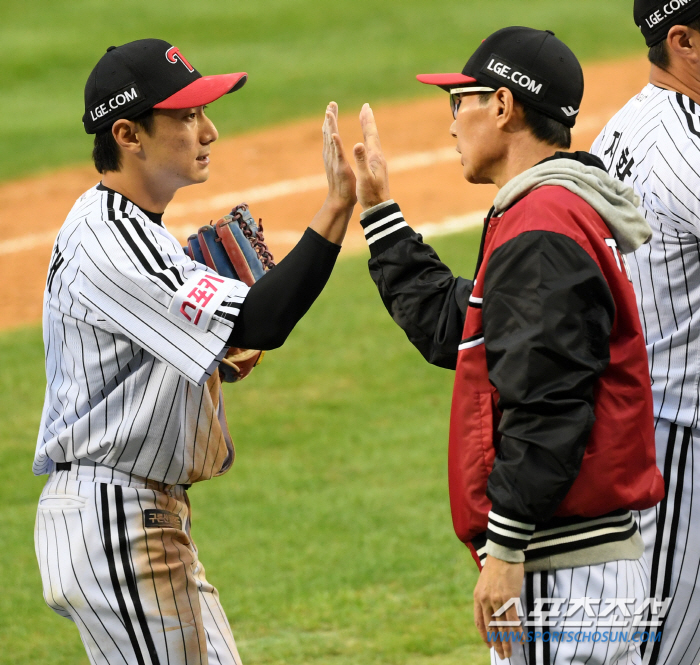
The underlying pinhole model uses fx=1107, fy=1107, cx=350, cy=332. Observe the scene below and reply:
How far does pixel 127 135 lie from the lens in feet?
10.5

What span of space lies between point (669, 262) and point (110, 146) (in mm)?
1683

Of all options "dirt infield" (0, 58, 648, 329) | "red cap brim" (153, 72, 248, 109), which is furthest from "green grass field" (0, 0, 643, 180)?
"red cap brim" (153, 72, 248, 109)

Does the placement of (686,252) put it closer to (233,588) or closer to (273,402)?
(233,588)

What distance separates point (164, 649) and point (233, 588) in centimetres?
238

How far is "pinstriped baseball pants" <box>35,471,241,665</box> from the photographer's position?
3.05m

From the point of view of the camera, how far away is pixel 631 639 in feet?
8.89

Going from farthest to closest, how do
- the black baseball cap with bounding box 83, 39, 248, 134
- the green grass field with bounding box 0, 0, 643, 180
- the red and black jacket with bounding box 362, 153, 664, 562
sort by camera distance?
the green grass field with bounding box 0, 0, 643, 180 → the black baseball cap with bounding box 83, 39, 248, 134 → the red and black jacket with bounding box 362, 153, 664, 562

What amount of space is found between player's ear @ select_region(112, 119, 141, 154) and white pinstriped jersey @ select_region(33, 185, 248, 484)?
0.47 ft

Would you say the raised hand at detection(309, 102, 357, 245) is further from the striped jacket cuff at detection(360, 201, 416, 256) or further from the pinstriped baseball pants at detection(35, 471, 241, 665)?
the pinstriped baseball pants at detection(35, 471, 241, 665)

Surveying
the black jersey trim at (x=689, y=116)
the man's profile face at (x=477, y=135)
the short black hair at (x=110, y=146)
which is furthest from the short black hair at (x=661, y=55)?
the short black hair at (x=110, y=146)

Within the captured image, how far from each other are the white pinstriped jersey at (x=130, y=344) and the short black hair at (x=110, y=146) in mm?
95

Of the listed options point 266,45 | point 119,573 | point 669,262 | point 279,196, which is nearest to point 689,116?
point 669,262

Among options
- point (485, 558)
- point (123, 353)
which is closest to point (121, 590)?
point (123, 353)

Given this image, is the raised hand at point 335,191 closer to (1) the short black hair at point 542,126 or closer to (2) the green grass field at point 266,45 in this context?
(1) the short black hair at point 542,126
